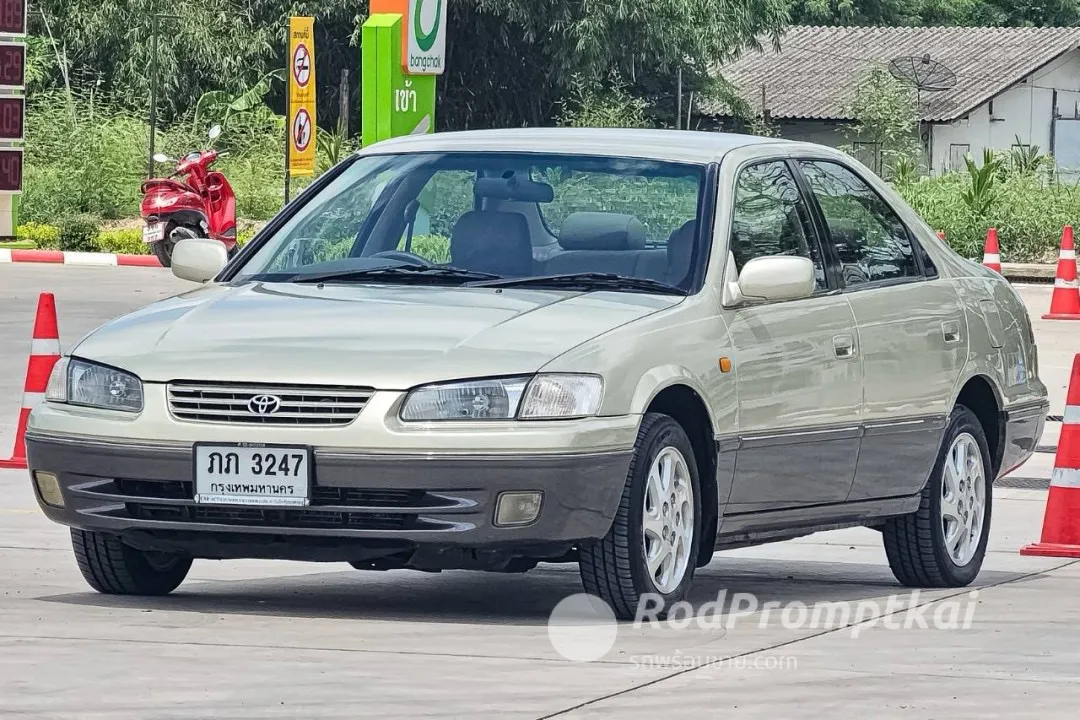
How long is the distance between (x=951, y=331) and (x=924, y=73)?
5019 cm

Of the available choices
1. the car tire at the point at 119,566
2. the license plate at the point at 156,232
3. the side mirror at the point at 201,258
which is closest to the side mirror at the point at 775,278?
the side mirror at the point at 201,258

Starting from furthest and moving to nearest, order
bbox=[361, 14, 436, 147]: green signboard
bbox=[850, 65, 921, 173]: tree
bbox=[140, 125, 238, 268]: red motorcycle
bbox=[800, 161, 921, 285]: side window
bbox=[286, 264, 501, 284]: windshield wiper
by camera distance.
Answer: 1. bbox=[850, 65, 921, 173]: tree
2. bbox=[140, 125, 238, 268]: red motorcycle
3. bbox=[361, 14, 436, 147]: green signboard
4. bbox=[800, 161, 921, 285]: side window
5. bbox=[286, 264, 501, 284]: windshield wiper

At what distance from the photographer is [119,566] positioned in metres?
7.50

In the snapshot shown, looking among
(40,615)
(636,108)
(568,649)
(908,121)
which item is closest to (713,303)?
(568,649)

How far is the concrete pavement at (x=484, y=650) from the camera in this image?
5613 millimetres

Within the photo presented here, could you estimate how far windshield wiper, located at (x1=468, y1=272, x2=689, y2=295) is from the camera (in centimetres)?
747

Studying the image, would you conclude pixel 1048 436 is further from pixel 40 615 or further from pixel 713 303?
pixel 40 615

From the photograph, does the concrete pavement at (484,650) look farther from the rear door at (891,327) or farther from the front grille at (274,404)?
the front grille at (274,404)

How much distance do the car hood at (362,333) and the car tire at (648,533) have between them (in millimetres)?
387

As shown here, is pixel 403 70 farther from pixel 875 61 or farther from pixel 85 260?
pixel 875 61

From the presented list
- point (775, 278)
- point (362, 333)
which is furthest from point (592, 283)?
point (362, 333)

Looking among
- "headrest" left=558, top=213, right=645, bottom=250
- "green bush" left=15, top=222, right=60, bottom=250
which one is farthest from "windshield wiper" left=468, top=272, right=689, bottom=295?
"green bush" left=15, top=222, right=60, bottom=250

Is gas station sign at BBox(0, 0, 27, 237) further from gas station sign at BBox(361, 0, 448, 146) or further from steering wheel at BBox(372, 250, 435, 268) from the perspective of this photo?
steering wheel at BBox(372, 250, 435, 268)

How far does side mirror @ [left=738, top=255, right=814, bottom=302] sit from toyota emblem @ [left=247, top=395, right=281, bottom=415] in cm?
160
